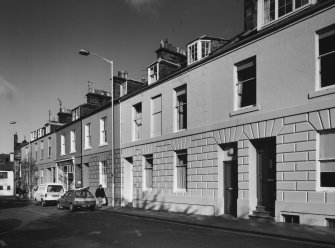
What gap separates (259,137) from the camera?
14.7 metres

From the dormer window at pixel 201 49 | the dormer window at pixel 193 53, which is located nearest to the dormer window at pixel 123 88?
the dormer window at pixel 193 53

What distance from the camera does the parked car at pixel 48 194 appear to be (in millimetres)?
28562

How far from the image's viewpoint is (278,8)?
15.0 metres

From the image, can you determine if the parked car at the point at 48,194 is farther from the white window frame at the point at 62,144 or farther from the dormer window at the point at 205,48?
the dormer window at the point at 205,48

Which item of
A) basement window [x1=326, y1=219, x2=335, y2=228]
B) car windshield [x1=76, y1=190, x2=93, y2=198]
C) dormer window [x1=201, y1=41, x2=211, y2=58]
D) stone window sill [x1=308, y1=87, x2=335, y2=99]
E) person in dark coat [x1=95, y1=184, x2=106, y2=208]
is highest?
dormer window [x1=201, y1=41, x2=211, y2=58]

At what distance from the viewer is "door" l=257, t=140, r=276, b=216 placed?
14.5 m

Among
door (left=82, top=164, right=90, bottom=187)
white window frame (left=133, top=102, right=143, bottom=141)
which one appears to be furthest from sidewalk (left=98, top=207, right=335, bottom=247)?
door (left=82, top=164, right=90, bottom=187)

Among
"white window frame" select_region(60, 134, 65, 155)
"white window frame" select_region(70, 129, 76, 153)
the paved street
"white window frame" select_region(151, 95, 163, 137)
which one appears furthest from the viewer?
"white window frame" select_region(60, 134, 65, 155)

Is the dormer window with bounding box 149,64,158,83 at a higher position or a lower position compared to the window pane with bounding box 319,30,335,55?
higher

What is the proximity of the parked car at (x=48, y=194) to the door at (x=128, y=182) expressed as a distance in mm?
Result: 6956

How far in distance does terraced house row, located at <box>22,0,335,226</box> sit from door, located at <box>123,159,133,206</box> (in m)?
0.07

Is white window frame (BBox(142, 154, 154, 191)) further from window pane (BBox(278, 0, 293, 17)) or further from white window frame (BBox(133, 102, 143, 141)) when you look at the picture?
window pane (BBox(278, 0, 293, 17))

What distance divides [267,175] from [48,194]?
781 inches

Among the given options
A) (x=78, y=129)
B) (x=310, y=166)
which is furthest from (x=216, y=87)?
(x=78, y=129)
